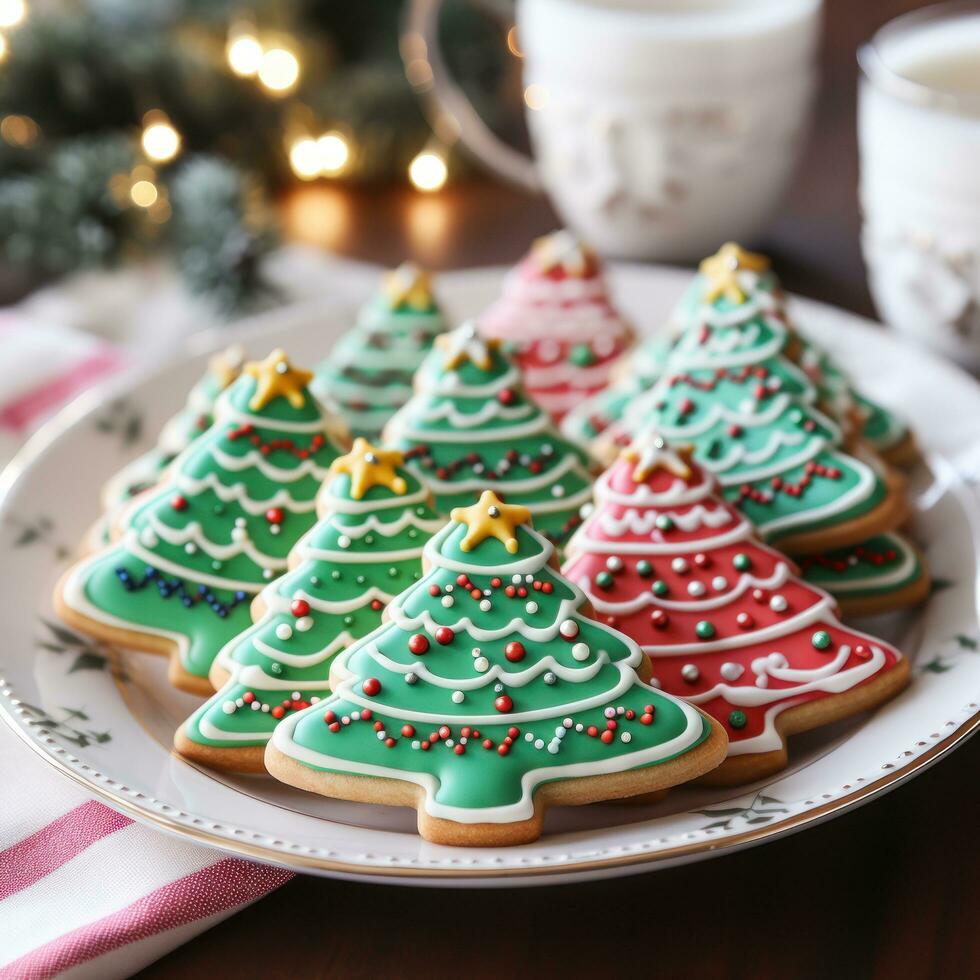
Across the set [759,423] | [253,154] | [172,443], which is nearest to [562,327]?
[759,423]

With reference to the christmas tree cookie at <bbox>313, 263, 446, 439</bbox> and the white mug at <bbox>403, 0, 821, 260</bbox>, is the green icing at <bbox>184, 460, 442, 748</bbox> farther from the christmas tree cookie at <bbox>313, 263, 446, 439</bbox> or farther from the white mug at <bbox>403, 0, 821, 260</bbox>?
the white mug at <bbox>403, 0, 821, 260</bbox>

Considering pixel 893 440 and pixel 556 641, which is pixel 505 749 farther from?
pixel 893 440

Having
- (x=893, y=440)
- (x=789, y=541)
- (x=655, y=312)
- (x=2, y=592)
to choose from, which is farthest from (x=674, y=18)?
(x=2, y=592)

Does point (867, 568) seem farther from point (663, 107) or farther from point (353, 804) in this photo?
point (663, 107)

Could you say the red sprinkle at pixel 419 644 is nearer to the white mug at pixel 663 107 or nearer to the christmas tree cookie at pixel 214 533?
the christmas tree cookie at pixel 214 533

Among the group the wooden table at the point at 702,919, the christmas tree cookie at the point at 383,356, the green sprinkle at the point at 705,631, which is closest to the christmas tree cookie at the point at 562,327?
the christmas tree cookie at the point at 383,356

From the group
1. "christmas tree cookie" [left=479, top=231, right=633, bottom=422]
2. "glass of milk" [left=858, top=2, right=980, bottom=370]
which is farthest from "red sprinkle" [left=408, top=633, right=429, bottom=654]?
"glass of milk" [left=858, top=2, right=980, bottom=370]
